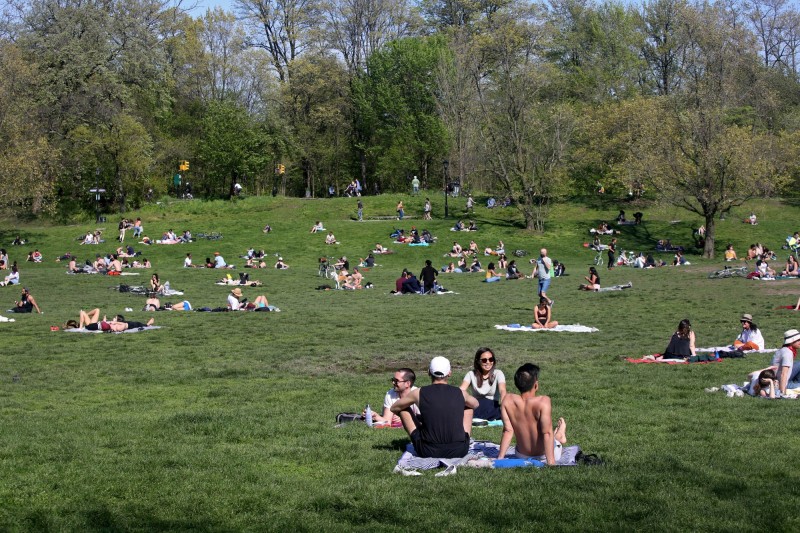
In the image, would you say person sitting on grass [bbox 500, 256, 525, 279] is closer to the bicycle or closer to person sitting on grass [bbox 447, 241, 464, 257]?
the bicycle

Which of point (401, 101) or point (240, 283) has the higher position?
point (401, 101)

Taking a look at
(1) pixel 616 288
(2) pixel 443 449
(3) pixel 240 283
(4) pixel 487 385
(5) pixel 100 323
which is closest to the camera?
(2) pixel 443 449

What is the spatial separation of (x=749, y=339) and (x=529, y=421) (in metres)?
10.8

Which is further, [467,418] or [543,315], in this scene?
[543,315]

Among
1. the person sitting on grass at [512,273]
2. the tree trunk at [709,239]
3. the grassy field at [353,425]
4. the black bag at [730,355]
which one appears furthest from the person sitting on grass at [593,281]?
the tree trunk at [709,239]

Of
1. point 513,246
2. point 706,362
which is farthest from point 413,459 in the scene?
point 513,246

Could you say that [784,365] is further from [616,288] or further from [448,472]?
[616,288]

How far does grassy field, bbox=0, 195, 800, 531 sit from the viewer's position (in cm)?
828

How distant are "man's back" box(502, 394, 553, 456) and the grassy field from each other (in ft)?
1.92

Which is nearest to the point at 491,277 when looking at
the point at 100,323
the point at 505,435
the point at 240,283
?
the point at 240,283

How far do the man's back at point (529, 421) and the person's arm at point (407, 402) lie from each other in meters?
0.99

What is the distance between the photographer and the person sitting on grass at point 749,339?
744 inches

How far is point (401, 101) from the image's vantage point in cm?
8025

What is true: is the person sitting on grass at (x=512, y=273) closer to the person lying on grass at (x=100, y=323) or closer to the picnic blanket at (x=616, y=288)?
the picnic blanket at (x=616, y=288)
